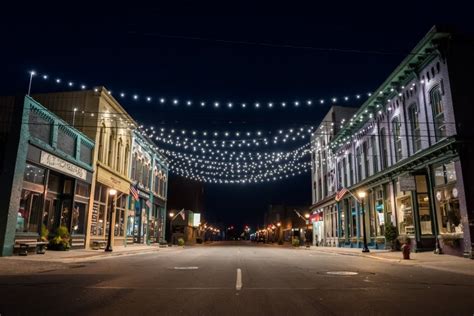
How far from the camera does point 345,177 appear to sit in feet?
137

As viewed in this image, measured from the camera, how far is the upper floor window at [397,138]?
92.6ft

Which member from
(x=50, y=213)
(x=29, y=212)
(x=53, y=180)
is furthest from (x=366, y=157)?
(x=29, y=212)

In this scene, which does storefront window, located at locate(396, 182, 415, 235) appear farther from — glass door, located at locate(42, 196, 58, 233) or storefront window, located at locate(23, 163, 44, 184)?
glass door, located at locate(42, 196, 58, 233)

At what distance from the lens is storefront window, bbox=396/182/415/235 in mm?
26094

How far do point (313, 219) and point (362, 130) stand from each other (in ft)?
71.4

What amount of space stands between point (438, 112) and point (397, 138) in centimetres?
595

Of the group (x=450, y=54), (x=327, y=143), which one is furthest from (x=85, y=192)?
(x=327, y=143)

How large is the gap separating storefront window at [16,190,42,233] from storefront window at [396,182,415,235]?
22254 mm

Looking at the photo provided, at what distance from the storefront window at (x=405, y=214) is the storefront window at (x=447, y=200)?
279cm

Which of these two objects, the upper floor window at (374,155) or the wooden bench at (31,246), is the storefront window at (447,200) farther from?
the wooden bench at (31,246)

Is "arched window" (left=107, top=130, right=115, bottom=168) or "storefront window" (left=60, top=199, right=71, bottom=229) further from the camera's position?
"arched window" (left=107, top=130, right=115, bottom=168)

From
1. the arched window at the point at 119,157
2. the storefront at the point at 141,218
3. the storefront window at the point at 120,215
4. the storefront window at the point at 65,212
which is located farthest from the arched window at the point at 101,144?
the storefront at the point at 141,218

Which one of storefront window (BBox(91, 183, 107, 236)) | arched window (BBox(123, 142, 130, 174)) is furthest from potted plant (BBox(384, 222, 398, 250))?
arched window (BBox(123, 142, 130, 174))

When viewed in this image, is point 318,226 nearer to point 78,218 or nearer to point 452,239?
point 452,239
